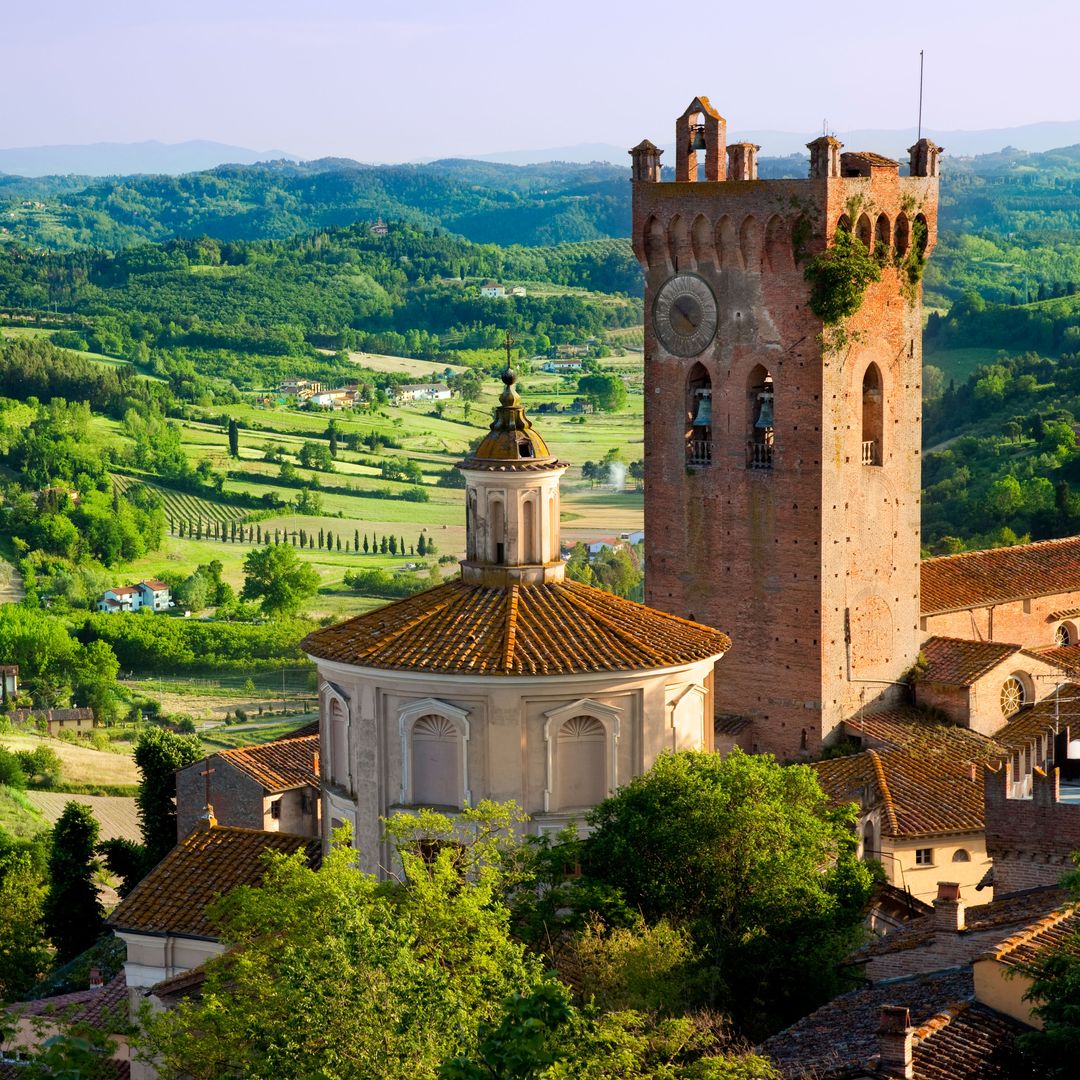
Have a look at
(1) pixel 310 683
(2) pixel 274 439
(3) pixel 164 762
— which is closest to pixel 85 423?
(2) pixel 274 439

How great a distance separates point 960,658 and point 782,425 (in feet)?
20.0

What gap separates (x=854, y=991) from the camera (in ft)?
82.2

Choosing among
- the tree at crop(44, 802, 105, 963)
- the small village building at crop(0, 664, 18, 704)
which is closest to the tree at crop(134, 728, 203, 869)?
the tree at crop(44, 802, 105, 963)

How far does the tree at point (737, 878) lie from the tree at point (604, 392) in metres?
149

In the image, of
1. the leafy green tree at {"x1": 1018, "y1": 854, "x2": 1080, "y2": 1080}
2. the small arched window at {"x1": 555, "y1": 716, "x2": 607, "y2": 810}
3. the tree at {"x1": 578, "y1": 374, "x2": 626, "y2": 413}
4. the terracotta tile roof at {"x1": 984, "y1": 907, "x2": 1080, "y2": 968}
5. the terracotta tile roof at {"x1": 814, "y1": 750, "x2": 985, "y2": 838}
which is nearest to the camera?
the leafy green tree at {"x1": 1018, "y1": 854, "x2": 1080, "y2": 1080}

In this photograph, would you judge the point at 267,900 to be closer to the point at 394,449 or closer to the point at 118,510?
the point at 118,510

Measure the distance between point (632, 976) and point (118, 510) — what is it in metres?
119

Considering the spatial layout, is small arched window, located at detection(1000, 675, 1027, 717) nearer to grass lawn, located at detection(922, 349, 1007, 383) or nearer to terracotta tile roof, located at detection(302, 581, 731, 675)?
terracotta tile roof, located at detection(302, 581, 731, 675)

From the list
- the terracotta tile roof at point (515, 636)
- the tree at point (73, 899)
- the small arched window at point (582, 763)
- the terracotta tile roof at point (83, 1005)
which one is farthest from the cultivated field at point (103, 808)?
the small arched window at point (582, 763)

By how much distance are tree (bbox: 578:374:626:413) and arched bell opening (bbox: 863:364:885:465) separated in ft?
435

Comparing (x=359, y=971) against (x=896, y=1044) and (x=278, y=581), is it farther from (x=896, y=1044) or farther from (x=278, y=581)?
(x=278, y=581)

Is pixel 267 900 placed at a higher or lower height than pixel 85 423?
higher

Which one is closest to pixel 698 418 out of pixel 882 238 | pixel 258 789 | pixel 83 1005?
pixel 882 238

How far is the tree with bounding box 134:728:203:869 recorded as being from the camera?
46.5m
